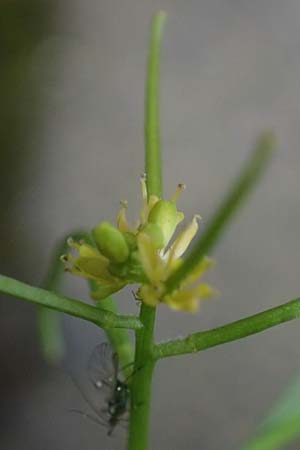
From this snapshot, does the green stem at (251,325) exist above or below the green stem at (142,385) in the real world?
above

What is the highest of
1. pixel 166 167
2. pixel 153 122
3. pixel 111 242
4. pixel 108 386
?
pixel 166 167

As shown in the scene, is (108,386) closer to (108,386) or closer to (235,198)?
(108,386)

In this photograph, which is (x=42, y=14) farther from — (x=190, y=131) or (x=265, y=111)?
(x=265, y=111)

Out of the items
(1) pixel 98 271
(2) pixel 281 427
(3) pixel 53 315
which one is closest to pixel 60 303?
(1) pixel 98 271

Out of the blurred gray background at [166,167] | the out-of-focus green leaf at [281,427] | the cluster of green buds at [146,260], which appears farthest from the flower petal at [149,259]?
the blurred gray background at [166,167]

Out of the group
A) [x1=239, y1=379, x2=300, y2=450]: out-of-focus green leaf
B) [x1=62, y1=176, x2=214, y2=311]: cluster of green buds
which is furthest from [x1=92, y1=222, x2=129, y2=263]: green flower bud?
[x1=239, y1=379, x2=300, y2=450]: out-of-focus green leaf

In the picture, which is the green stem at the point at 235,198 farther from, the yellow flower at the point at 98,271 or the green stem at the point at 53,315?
the green stem at the point at 53,315

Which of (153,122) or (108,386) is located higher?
(153,122)
